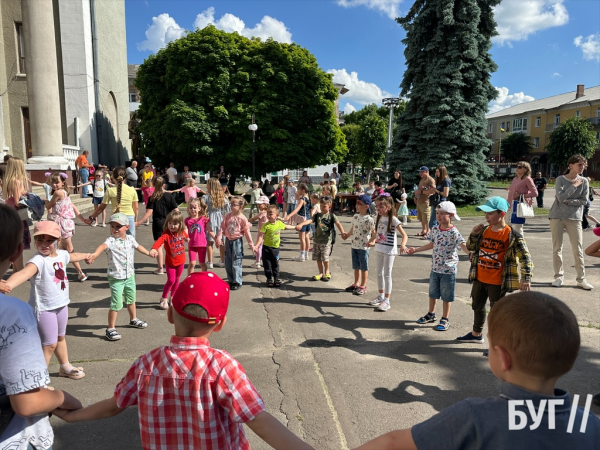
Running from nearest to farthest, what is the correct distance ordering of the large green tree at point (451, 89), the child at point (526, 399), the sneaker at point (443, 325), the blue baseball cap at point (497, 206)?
the child at point (526, 399) → the blue baseball cap at point (497, 206) → the sneaker at point (443, 325) → the large green tree at point (451, 89)

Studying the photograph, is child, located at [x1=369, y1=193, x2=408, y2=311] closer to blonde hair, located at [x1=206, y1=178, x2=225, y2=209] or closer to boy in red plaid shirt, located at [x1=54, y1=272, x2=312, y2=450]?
blonde hair, located at [x1=206, y1=178, x2=225, y2=209]

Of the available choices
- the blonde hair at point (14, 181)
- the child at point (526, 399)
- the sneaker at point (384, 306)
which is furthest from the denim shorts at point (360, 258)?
the child at point (526, 399)

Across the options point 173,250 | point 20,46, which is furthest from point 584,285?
point 20,46

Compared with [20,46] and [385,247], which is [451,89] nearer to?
[385,247]

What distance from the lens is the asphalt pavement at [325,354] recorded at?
3619 millimetres

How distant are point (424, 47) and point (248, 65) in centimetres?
1086

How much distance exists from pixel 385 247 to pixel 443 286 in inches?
46.6

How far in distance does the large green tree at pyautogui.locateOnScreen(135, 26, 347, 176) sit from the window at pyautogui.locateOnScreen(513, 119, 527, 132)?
187 ft

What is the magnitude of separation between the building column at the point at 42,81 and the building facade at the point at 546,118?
56997mm

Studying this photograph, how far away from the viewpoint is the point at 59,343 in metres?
4.29

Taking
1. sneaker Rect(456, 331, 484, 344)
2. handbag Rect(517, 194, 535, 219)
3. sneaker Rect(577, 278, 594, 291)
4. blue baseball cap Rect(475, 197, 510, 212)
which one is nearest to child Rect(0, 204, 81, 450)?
blue baseball cap Rect(475, 197, 510, 212)

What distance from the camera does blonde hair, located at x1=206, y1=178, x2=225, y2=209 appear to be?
350 inches

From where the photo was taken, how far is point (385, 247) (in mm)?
6531

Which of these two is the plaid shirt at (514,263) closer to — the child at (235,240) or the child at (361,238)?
the child at (361,238)
